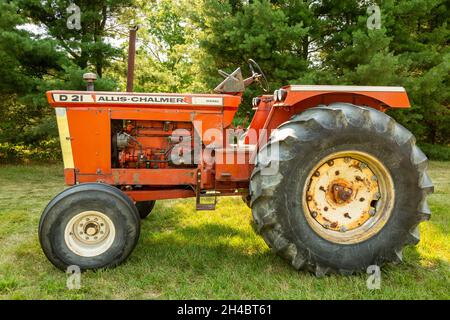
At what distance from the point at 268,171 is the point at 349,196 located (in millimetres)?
782

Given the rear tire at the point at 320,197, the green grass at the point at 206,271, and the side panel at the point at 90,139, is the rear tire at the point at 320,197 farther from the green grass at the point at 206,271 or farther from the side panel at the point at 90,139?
the side panel at the point at 90,139

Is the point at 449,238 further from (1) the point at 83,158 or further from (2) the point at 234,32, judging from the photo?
(2) the point at 234,32

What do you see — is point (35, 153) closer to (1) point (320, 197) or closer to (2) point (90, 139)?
(2) point (90, 139)

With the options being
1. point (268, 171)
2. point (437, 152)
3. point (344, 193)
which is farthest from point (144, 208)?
point (437, 152)

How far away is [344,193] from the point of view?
3.09 metres

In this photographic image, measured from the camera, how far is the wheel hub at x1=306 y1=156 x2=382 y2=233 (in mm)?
3082

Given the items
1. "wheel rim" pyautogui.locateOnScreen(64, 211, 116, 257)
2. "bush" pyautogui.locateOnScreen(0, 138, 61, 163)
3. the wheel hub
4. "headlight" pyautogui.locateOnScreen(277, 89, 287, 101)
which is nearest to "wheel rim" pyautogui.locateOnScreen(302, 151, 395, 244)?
the wheel hub

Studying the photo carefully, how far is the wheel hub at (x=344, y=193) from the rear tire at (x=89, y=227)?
1519mm

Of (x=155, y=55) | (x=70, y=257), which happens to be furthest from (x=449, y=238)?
(x=155, y=55)

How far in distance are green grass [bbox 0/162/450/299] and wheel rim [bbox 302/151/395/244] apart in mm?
390

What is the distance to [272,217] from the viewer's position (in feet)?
9.20

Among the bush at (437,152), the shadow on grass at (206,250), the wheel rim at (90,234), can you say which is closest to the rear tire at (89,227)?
the wheel rim at (90,234)

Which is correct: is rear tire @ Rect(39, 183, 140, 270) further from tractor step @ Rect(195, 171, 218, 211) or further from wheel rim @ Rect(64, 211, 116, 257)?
tractor step @ Rect(195, 171, 218, 211)
